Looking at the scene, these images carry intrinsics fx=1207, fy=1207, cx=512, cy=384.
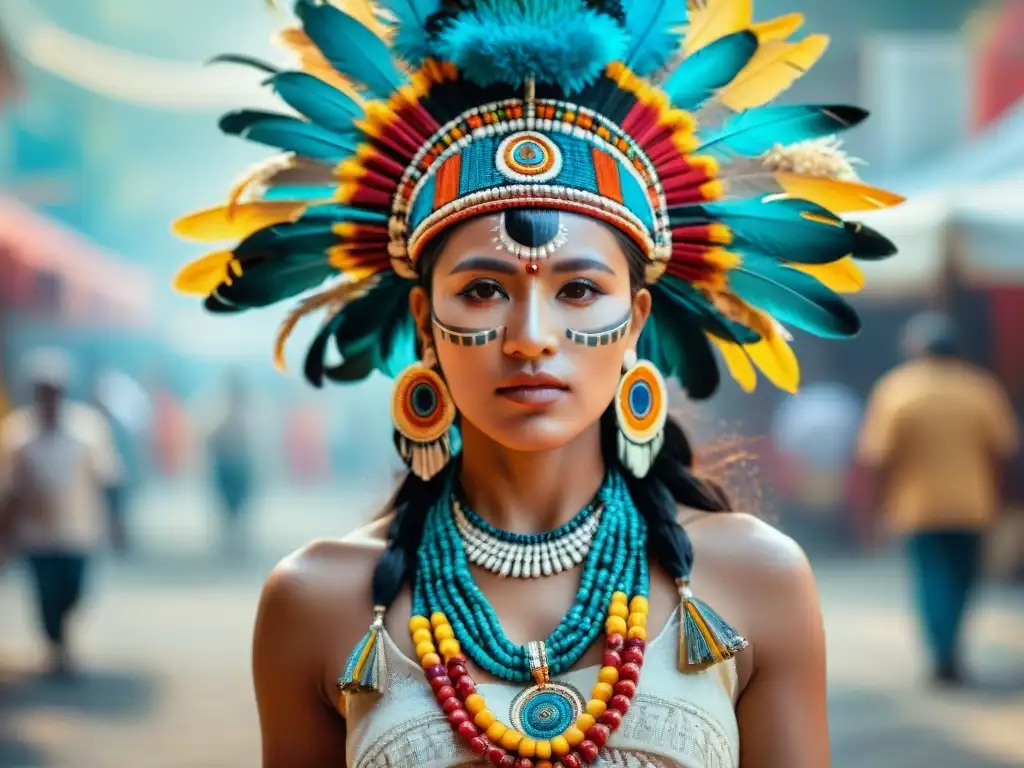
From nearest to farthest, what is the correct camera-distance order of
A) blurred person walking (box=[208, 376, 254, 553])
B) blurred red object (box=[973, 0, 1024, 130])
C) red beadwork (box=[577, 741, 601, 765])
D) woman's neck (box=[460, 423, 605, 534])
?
red beadwork (box=[577, 741, 601, 765]), woman's neck (box=[460, 423, 605, 534]), blurred red object (box=[973, 0, 1024, 130]), blurred person walking (box=[208, 376, 254, 553])

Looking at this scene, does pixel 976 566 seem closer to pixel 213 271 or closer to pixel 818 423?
pixel 818 423

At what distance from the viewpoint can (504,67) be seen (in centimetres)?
167

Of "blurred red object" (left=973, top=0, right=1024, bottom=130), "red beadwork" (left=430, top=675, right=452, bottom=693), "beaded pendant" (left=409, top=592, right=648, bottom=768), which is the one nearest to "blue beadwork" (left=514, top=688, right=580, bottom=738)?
"beaded pendant" (left=409, top=592, right=648, bottom=768)

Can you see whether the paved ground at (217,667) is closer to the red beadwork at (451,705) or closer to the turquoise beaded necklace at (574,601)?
the turquoise beaded necklace at (574,601)

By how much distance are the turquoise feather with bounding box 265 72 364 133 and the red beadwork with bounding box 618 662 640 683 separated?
885 millimetres

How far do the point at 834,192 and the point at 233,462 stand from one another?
16.3ft

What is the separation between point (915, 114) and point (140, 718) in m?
4.80

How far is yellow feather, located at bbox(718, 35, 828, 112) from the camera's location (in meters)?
1.82

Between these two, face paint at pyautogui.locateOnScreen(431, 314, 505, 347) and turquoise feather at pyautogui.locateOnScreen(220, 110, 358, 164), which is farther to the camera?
turquoise feather at pyautogui.locateOnScreen(220, 110, 358, 164)

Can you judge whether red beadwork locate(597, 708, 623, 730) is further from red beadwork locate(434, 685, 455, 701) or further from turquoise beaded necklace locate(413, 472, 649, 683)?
red beadwork locate(434, 685, 455, 701)

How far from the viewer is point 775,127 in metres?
1.82

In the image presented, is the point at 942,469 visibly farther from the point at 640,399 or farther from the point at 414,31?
the point at 414,31

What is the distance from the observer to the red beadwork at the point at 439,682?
1638 mm

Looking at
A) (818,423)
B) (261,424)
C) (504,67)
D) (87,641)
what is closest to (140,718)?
(87,641)
